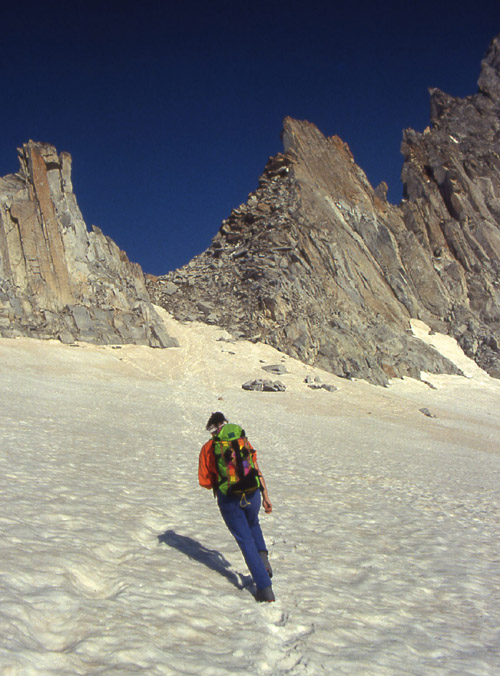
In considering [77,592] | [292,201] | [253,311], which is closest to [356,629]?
[77,592]

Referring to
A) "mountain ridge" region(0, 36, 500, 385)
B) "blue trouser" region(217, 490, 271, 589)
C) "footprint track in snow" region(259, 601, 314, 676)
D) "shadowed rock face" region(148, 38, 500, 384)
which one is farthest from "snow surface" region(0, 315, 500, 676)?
"shadowed rock face" region(148, 38, 500, 384)

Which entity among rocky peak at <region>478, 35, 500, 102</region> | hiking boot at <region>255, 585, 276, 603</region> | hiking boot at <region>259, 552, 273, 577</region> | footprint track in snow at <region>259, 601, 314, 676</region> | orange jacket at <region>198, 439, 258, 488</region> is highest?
rocky peak at <region>478, 35, 500, 102</region>

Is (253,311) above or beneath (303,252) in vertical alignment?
beneath

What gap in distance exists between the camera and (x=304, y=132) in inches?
2822

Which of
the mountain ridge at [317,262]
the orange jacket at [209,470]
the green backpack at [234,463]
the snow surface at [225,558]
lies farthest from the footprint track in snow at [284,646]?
the mountain ridge at [317,262]

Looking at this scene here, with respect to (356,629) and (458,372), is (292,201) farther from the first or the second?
(356,629)

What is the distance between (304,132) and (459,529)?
71.7m

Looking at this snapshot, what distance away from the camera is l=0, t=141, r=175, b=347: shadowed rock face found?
1497 inches

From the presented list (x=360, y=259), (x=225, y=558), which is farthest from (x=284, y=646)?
(x=360, y=259)

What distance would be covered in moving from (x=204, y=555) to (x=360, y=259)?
193 feet

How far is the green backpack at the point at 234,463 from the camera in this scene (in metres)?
5.59

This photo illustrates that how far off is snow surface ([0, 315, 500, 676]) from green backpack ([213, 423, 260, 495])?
1.17 m

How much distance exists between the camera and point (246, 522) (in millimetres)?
5672

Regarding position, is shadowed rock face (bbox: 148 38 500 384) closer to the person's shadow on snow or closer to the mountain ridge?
the mountain ridge
